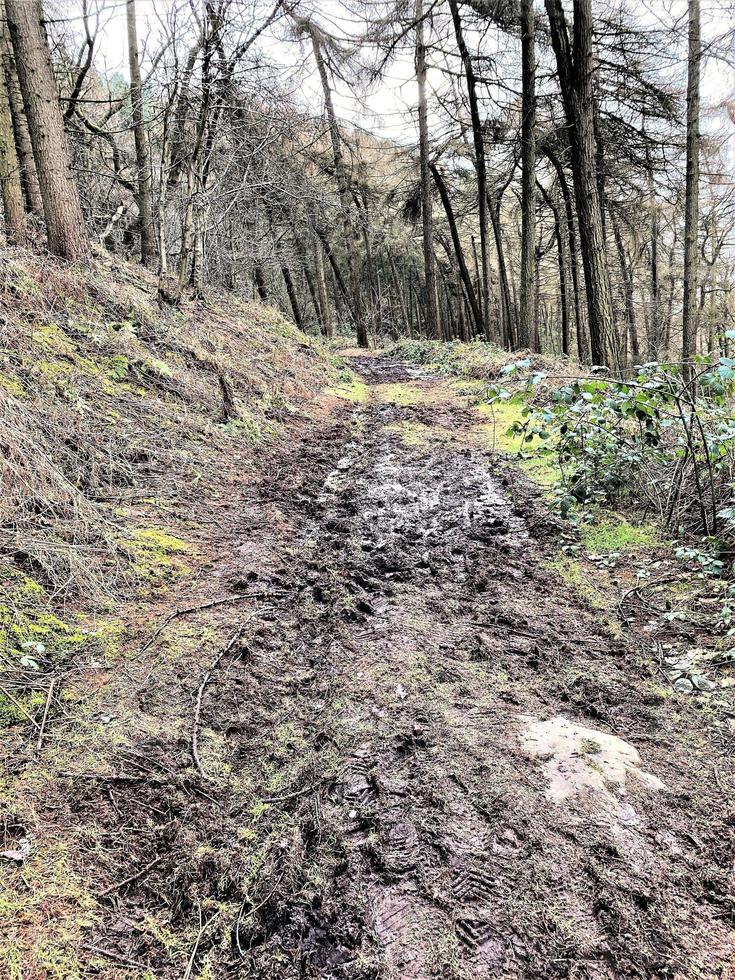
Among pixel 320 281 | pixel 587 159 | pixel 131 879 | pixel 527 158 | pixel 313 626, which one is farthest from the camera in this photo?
pixel 320 281

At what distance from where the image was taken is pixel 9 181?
18.4 feet

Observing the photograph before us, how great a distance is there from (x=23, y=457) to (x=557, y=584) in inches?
126

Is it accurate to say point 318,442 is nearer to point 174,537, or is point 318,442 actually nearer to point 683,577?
point 174,537

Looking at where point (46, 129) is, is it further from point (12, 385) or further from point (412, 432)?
point (412, 432)

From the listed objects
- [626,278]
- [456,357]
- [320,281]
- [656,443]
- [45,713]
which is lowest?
[45,713]

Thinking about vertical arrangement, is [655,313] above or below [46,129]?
below

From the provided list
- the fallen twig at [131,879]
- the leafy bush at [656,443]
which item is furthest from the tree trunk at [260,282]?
the fallen twig at [131,879]

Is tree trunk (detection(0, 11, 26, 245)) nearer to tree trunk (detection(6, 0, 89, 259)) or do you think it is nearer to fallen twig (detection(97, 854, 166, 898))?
tree trunk (detection(6, 0, 89, 259))

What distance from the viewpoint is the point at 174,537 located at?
3.76m

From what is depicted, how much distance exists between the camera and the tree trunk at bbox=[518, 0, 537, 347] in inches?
353

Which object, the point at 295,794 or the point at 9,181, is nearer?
the point at 295,794

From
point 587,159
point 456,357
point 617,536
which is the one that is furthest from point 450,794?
point 456,357

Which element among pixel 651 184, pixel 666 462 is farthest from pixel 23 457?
pixel 651 184

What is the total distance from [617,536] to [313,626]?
7.18ft
